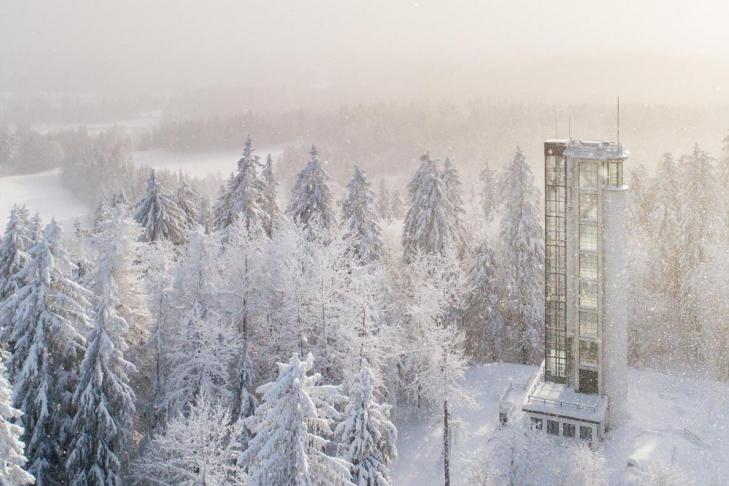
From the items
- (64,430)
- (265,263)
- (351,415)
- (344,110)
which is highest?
(344,110)

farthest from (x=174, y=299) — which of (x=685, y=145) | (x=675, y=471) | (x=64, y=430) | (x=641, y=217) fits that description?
(x=685, y=145)

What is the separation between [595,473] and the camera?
28812mm

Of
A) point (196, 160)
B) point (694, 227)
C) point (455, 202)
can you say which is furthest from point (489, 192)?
point (196, 160)

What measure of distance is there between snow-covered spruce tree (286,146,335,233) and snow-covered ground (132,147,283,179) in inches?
2993

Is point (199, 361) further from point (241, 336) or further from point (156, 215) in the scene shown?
point (156, 215)

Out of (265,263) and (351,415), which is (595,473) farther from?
(265,263)

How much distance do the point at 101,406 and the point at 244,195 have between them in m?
22.9

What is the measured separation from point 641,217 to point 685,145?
215ft

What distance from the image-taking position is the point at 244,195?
47.6 metres

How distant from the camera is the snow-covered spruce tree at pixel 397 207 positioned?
92750 millimetres

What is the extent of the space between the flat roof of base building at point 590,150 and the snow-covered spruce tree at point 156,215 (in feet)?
92.9

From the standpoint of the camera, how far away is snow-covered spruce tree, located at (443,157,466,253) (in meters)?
53.2

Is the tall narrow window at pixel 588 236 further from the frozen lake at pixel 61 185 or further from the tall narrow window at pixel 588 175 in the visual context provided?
the frozen lake at pixel 61 185

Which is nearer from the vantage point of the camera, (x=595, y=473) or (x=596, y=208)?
(x=595, y=473)
